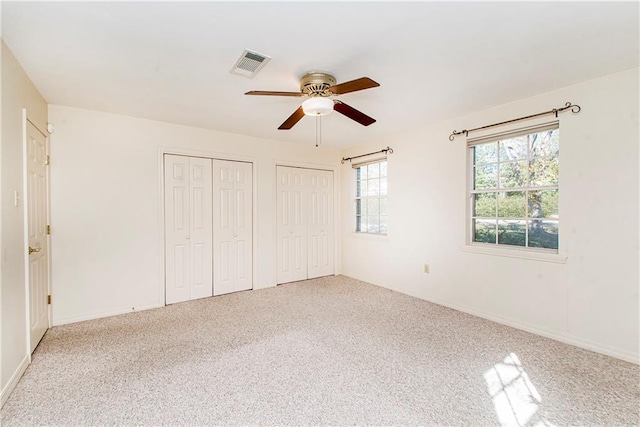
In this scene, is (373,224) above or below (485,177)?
below

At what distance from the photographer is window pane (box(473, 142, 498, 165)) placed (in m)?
3.38

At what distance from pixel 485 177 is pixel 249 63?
9.49 feet

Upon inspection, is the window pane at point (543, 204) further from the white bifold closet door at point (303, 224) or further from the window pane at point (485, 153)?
the white bifold closet door at point (303, 224)

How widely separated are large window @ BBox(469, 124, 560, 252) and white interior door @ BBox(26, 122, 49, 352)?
4.45 m

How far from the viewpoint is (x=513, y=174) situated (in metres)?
3.21

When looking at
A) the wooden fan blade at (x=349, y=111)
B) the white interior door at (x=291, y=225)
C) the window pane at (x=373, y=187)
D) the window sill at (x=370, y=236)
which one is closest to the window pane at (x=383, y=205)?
the window pane at (x=373, y=187)

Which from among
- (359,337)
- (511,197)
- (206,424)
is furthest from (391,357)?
(511,197)

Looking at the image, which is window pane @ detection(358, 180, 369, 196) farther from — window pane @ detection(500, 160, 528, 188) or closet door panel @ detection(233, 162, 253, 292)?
window pane @ detection(500, 160, 528, 188)

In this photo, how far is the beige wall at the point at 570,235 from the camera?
2430mm

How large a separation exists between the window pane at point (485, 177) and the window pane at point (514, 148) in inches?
6.2

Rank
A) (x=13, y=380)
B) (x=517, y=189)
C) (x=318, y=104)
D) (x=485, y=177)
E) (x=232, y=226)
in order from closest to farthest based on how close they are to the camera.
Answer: (x=13, y=380), (x=318, y=104), (x=517, y=189), (x=485, y=177), (x=232, y=226)

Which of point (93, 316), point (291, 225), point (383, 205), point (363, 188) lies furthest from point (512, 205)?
point (93, 316)

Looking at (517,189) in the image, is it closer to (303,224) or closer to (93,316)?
(303,224)

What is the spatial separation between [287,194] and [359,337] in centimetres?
273
